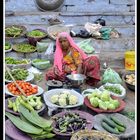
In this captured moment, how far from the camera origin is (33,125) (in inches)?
128

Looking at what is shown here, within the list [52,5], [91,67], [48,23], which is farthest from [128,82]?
[52,5]

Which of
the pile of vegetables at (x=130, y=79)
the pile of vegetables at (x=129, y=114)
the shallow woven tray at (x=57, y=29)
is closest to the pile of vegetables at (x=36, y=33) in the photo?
the shallow woven tray at (x=57, y=29)

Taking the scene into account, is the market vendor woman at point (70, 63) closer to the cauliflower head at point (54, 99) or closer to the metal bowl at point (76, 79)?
the metal bowl at point (76, 79)

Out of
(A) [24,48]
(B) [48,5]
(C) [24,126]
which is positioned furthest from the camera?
(B) [48,5]

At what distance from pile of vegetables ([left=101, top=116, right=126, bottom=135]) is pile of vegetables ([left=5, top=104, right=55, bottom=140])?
57cm

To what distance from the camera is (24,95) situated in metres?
3.90

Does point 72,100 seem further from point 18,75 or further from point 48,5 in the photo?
point 48,5

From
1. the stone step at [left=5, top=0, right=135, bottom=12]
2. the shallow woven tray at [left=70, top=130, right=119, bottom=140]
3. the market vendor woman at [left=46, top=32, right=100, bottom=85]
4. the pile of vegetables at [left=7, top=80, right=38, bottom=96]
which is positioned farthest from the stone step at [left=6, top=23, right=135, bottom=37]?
the shallow woven tray at [left=70, top=130, right=119, bottom=140]

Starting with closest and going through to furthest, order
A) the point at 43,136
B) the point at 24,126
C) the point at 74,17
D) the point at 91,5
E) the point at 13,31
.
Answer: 1. the point at 43,136
2. the point at 24,126
3. the point at 13,31
4. the point at 74,17
5. the point at 91,5

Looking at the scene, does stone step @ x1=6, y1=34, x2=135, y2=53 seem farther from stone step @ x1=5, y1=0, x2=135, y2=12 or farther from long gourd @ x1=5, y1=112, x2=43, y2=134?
long gourd @ x1=5, y1=112, x2=43, y2=134

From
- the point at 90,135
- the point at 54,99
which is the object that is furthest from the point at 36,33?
the point at 90,135

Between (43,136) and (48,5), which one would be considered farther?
(48,5)

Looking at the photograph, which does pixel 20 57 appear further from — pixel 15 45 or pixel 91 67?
pixel 91 67

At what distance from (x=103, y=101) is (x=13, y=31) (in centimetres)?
349
